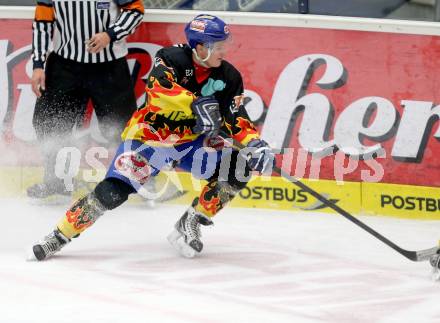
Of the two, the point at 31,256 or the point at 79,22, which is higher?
the point at 79,22

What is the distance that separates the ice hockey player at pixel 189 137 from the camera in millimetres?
5113

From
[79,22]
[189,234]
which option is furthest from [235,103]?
[79,22]

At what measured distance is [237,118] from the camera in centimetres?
537

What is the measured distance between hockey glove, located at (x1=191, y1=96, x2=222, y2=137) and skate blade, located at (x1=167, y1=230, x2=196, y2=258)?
2.42 feet

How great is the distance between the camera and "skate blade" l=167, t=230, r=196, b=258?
548 centimetres

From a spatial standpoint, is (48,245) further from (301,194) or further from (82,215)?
(301,194)

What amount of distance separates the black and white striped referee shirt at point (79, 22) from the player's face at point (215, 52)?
140 centimetres

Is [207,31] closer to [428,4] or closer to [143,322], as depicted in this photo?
[143,322]

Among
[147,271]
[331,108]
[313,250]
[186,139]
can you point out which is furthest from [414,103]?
[147,271]

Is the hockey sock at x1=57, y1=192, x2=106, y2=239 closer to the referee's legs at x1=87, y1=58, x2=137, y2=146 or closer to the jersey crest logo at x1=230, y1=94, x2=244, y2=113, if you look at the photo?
the jersey crest logo at x1=230, y1=94, x2=244, y2=113

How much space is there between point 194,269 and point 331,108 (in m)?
1.83

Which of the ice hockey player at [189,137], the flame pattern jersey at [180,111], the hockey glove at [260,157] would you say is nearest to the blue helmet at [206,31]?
the ice hockey player at [189,137]

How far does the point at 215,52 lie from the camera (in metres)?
5.16

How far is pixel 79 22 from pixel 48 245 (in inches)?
72.6
